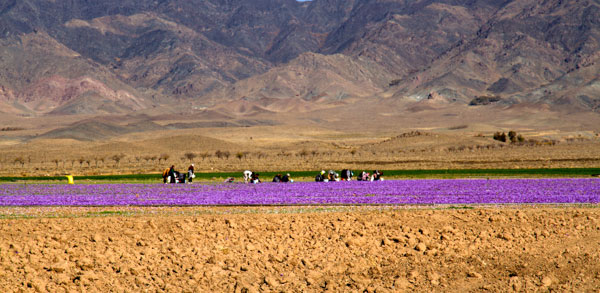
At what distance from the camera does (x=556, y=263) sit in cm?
1326

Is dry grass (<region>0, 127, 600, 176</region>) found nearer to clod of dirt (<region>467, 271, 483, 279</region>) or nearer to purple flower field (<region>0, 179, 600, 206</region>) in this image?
purple flower field (<region>0, 179, 600, 206</region>)

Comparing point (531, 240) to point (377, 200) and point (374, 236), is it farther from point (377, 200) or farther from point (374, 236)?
point (377, 200)

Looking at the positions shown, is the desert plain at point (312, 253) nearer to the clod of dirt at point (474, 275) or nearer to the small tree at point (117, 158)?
the clod of dirt at point (474, 275)

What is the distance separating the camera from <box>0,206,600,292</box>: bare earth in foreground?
39.7 ft

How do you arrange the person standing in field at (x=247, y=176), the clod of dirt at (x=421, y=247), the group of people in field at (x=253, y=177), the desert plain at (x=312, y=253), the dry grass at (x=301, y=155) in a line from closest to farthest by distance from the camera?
1. the desert plain at (x=312, y=253)
2. the clod of dirt at (x=421, y=247)
3. the group of people in field at (x=253, y=177)
4. the person standing in field at (x=247, y=176)
5. the dry grass at (x=301, y=155)

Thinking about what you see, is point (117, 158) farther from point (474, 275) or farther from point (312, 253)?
point (474, 275)

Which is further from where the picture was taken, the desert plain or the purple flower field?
the purple flower field

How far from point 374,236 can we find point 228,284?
3933 mm

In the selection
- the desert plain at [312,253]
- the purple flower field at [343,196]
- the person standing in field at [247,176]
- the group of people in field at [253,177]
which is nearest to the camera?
the desert plain at [312,253]

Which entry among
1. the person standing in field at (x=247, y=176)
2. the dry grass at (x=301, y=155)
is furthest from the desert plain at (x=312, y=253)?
the dry grass at (x=301, y=155)

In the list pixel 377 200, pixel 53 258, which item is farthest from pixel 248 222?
pixel 377 200

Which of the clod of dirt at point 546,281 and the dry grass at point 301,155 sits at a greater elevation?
the dry grass at point 301,155

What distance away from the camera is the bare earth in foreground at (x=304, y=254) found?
12109 mm

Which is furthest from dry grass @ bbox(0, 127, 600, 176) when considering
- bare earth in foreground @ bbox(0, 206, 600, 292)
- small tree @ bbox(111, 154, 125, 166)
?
bare earth in foreground @ bbox(0, 206, 600, 292)
